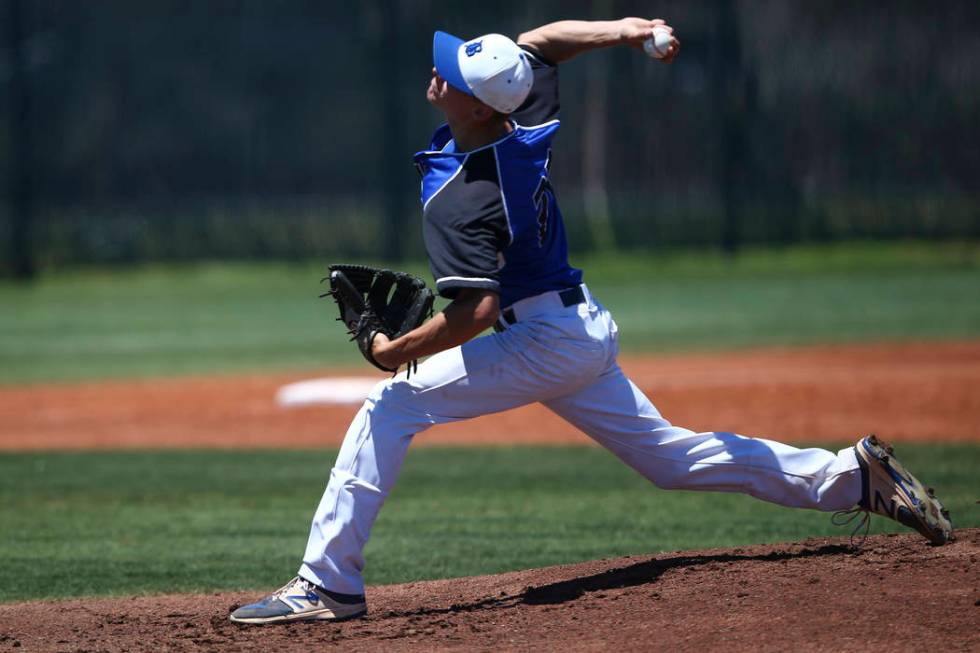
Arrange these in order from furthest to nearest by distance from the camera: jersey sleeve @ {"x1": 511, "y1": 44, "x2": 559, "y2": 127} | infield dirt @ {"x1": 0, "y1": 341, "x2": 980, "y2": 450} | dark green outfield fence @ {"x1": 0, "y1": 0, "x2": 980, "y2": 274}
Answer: dark green outfield fence @ {"x1": 0, "y1": 0, "x2": 980, "y2": 274} → infield dirt @ {"x1": 0, "y1": 341, "x2": 980, "y2": 450} → jersey sleeve @ {"x1": 511, "y1": 44, "x2": 559, "y2": 127}

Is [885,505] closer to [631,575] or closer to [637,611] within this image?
[631,575]

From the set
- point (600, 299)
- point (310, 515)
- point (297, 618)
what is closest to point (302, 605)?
point (297, 618)

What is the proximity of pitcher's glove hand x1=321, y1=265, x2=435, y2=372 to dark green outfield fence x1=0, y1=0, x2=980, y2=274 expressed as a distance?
18.0 meters

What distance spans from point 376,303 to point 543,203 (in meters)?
0.62

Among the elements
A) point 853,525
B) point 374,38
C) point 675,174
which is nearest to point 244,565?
point 853,525

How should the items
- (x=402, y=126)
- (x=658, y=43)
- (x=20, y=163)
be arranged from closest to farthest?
(x=658, y=43), (x=20, y=163), (x=402, y=126)

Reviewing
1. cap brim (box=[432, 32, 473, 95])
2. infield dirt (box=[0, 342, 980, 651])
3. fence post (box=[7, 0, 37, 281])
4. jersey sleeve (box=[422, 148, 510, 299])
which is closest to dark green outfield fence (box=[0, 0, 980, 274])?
fence post (box=[7, 0, 37, 281])

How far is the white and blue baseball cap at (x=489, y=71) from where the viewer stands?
4023 mm

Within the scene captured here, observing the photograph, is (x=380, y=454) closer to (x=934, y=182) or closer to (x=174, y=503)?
(x=174, y=503)

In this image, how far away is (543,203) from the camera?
423 centimetres

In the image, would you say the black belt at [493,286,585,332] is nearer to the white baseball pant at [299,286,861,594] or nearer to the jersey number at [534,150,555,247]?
the white baseball pant at [299,286,861,594]

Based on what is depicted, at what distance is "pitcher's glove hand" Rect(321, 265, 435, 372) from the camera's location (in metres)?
4.12

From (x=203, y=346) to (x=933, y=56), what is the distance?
12.5m

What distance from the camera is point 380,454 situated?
4.13 m
